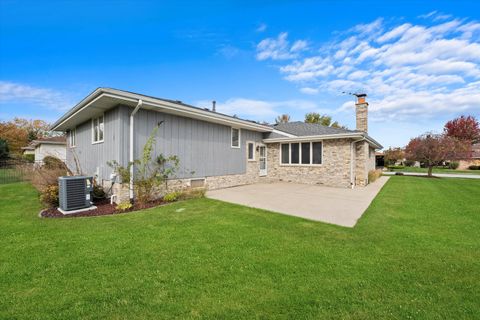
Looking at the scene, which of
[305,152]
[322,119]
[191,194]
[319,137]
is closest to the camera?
Result: [191,194]

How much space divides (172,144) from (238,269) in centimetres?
649

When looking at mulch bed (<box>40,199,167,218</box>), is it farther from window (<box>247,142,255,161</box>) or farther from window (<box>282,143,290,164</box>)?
window (<box>282,143,290,164</box>)

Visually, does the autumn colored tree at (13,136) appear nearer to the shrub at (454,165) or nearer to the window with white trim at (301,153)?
the window with white trim at (301,153)

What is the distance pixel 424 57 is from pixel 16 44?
63.4ft

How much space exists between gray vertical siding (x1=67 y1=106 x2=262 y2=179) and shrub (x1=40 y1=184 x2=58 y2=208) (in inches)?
60.9

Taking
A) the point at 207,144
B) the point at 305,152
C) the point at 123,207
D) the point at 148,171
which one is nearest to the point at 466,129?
the point at 305,152

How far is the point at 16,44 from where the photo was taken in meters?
10.4

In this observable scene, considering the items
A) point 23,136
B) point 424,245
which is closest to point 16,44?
point 424,245

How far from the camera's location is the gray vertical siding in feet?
24.2

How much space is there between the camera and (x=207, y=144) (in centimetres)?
999

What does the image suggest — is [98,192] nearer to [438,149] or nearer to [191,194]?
[191,194]

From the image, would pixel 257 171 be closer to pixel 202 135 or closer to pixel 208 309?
pixel 202 135

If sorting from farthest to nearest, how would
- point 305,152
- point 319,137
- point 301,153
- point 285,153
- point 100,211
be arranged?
1. point 285,153
2. point 301,153
3. point 305,152
4. point 319,137
5. point 100,211

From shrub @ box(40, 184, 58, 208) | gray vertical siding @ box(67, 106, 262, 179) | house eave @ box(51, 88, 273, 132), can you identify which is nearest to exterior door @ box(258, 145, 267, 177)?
gray vertical siding @ box(67, 106, 262, 179)
